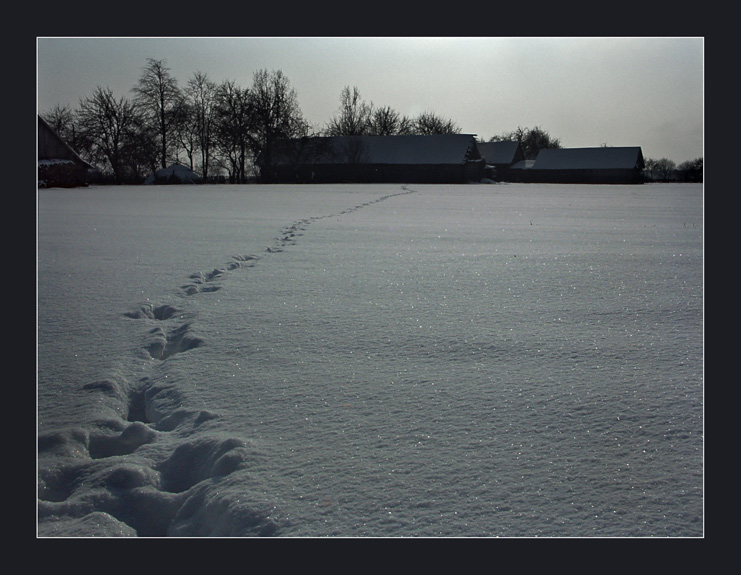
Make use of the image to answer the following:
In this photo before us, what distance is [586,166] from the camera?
44188mm

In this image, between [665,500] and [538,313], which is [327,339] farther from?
[665,500]

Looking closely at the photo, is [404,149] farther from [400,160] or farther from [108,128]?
[108,128]

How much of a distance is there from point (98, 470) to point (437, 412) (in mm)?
1053

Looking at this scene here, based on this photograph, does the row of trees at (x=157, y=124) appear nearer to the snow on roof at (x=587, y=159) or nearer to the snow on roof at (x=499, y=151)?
the snow on roof at (x=587, y=159)

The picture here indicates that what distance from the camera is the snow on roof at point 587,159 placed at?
42775mm

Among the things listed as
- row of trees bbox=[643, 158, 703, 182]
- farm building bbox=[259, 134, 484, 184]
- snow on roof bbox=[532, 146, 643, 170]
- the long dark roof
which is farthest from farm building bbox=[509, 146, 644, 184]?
row of trees bbox=[643, 158, 703, 182]

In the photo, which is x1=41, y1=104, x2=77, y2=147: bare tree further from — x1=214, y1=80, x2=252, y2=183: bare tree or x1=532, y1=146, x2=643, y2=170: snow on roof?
x1=532, y1=146, x2=643, y2=170: snow on roof

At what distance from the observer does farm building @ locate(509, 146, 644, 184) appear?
42219 mm

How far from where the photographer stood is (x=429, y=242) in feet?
20.5

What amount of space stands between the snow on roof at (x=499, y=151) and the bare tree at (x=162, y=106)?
46239 millimetres

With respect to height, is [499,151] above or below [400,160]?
above

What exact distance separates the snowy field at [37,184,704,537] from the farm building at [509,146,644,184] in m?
41.2

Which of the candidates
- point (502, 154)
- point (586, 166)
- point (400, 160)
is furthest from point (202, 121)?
point (502, 154)

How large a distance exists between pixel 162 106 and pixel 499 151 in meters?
47.9
